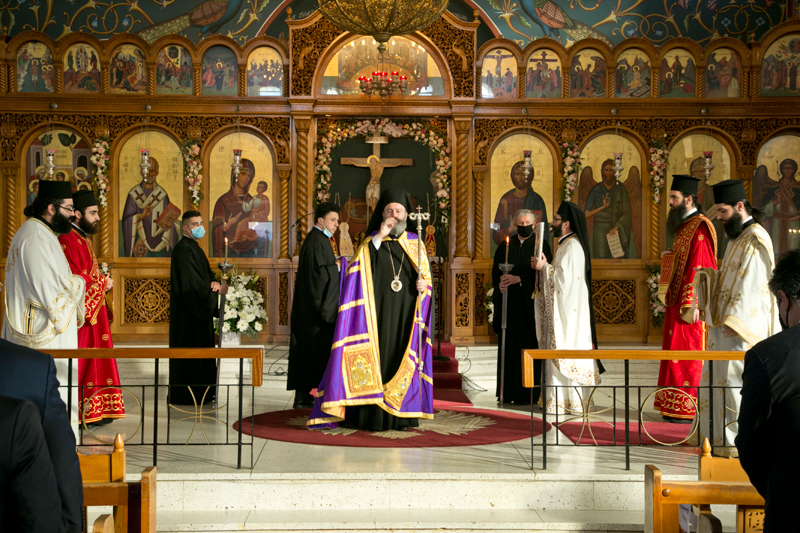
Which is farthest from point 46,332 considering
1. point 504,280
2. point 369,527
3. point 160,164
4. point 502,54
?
point 502,54

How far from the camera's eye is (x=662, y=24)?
11.4 m

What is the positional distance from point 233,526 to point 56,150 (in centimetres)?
804

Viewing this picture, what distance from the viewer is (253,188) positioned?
11.2 meters

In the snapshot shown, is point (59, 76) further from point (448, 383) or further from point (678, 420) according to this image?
point (678, 420)

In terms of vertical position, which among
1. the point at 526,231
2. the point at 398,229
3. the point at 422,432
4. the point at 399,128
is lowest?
the point at 422,432

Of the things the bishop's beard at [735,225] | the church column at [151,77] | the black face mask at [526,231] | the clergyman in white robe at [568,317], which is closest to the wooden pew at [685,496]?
the bishop's beard at [735,225]

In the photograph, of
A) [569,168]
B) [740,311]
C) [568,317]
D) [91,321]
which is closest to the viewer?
[740,311]

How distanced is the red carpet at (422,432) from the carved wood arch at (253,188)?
4.01 metres

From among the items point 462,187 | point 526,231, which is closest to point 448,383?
point 526,231

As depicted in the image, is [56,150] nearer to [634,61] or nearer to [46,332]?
[46,332]

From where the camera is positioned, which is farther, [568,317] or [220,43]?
[220,43]

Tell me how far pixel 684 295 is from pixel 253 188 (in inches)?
255

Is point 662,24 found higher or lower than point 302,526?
higher

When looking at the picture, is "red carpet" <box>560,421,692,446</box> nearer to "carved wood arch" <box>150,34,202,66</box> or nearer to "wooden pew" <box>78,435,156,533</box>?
"wooden pew" <box>78,435,156,533</box>
